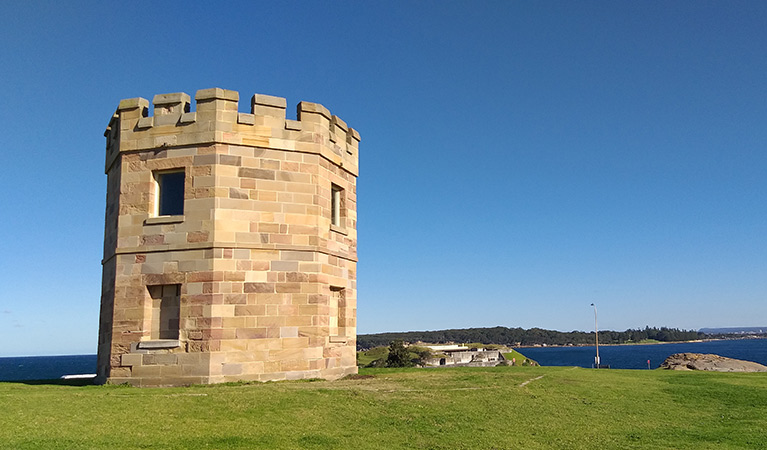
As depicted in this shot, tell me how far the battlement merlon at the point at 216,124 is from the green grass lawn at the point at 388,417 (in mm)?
6294

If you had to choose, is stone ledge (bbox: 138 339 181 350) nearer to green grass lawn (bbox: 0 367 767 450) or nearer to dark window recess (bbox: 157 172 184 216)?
green grass lawn (bbox: 0 367 767 450)

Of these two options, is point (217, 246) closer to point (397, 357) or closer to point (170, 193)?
point (170, 193)

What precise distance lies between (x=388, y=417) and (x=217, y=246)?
6965 mm

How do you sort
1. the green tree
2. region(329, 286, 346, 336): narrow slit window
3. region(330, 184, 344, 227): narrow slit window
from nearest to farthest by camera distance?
region(329, 286, 346, 336): narrow slit window
region(330, 184, 344, 227): narrow slit window
the green tree

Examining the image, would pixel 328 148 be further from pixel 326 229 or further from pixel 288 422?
pixel 288 422

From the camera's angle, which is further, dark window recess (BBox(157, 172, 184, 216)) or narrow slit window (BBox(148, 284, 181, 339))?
dark window recess (BBox(157, 172, 184, 216))

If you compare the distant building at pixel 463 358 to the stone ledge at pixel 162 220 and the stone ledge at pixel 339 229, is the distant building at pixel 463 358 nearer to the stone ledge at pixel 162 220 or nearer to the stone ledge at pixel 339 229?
the stone ledge at pixel 339 229

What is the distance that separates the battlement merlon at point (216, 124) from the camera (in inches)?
629

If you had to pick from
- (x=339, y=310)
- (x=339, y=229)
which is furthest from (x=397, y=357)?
(x=339, y=229)

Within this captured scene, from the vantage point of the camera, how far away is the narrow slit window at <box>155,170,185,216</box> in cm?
1616

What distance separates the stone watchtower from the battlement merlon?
3cm

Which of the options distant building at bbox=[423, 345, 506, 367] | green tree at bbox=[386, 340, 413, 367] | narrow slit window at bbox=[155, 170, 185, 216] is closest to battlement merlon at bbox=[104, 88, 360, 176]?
narrow slit window at bbox=[155, 170, 185, 216]

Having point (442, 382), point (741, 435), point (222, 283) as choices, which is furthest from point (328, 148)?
point (741, 435)

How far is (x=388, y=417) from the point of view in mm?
10586
